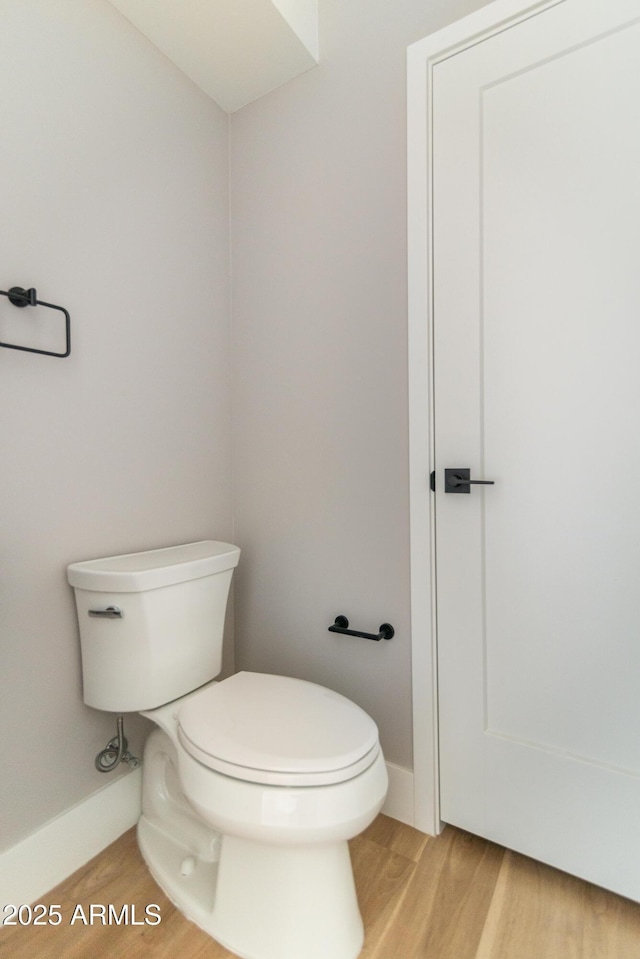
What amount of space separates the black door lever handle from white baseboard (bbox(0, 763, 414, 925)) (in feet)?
2.56

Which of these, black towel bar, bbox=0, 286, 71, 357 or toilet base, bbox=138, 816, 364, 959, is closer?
toilet base, bbox=138, 816, 364, 959

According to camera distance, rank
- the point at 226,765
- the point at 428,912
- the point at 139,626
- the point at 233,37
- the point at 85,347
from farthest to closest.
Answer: the point at 233,37 → the point at 85,347 → the point at 139,626 → the point at 428,912 → the point at 226,765

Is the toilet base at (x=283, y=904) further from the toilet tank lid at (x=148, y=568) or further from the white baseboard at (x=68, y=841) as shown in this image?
the toilet tank lid at (x=148, y=568)

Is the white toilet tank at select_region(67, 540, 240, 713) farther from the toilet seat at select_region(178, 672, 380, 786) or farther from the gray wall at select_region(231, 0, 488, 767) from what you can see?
Result: the gray wall at select_region(231, 0, 488, 767)

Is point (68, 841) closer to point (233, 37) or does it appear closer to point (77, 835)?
point (77, 835)

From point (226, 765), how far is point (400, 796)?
0.68 metres

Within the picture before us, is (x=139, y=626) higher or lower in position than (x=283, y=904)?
higher

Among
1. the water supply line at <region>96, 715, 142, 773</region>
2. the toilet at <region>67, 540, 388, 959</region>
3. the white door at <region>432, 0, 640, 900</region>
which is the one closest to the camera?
the toilet at <region>67, 540, 388, 959</region>

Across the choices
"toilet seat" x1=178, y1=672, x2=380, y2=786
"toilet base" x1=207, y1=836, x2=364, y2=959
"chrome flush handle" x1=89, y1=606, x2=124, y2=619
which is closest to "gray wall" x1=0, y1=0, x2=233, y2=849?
"chrome flush handle" x1=89, y1=606, x2=124, y2=619

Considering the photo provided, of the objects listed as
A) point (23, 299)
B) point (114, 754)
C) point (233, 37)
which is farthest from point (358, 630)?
point (233, 37)

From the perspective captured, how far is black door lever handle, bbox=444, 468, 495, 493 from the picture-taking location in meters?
1.24

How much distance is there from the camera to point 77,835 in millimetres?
1222

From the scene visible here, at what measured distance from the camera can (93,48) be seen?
4.21ft

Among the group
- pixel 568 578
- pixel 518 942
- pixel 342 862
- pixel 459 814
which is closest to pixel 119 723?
pixel 342 862
